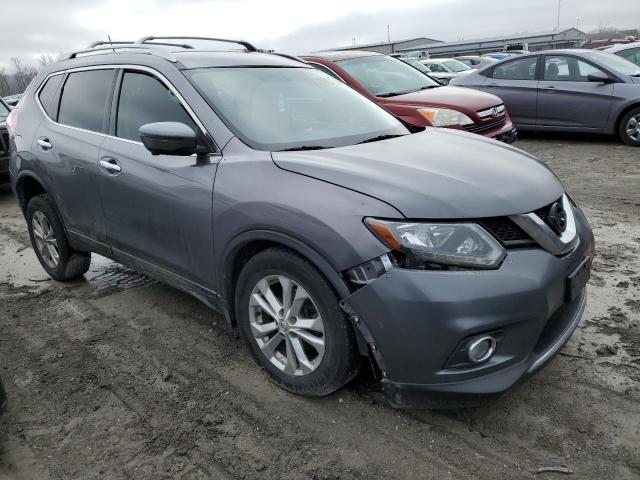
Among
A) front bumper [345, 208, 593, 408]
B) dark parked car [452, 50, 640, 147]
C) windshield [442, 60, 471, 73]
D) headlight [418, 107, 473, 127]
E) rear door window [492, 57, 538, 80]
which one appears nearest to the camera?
front bumper [345, 208, 593, 408]

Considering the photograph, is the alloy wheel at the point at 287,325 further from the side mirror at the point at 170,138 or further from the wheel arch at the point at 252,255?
the side mirror at the point at 170,138

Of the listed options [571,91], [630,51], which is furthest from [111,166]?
[630,51]

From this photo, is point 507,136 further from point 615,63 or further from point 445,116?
point 615,63

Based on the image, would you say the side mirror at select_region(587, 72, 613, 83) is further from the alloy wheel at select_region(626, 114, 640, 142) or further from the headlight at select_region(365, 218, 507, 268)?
the headlight at select_region(365, 218, 507, 268)

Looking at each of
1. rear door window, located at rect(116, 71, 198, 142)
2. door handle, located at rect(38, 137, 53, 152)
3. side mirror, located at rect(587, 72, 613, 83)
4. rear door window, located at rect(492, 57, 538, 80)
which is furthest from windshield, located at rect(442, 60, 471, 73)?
rear door window, located at rect(116, 71, 198, 142)

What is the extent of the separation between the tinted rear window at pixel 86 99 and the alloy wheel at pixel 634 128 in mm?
7926

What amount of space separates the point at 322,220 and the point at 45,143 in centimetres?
279

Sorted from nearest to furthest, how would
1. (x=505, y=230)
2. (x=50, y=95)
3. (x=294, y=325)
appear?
(x=505, y=230) < (x=294, y=325) < (x=50, y=95)

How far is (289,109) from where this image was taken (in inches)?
127

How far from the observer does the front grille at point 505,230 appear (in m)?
2.29

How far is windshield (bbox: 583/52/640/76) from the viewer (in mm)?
8719

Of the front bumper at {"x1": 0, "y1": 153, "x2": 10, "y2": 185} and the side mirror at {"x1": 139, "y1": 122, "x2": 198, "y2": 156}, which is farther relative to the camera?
the front bumper at {"x1": 0, "y1": 153, "x2": 10, "y2": 185}

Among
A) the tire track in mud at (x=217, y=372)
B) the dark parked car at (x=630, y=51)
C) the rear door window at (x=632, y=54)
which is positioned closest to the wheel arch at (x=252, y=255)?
the tire track in mud at (x=217, y=372)

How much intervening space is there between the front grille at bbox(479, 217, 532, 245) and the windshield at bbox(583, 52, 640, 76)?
7859mm
